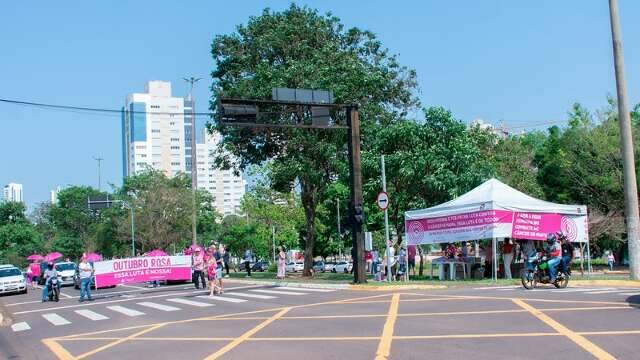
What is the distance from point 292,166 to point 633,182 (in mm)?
16183

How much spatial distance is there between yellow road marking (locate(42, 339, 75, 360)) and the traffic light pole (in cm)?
1391

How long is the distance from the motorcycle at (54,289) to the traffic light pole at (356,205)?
1132cm

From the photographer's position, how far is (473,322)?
13.0 metres

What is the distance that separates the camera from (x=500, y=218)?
84.6ft

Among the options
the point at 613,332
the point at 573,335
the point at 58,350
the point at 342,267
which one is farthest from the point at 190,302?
the point at 342,267

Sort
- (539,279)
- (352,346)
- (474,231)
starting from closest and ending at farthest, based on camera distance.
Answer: (352,346), (539,279), (474,231)

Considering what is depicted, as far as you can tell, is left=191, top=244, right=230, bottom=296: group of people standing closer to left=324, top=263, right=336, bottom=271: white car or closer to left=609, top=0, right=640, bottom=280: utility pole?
left=609, top=0, right=640, bottom=280: utility pole

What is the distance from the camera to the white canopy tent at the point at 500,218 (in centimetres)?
2584

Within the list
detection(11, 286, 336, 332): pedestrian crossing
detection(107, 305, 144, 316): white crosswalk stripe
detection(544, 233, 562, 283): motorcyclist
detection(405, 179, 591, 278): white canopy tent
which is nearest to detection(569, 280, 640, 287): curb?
detection(405, 179, 591, 278): white canopy tent

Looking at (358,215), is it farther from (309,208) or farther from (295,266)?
(295,266)

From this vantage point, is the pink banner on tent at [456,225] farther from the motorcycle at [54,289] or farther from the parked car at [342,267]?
the parked car at [342,267]

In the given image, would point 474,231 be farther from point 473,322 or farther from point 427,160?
point 473,322

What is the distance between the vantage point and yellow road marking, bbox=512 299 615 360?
365 inches

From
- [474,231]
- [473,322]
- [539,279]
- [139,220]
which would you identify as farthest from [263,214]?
[473,322]
